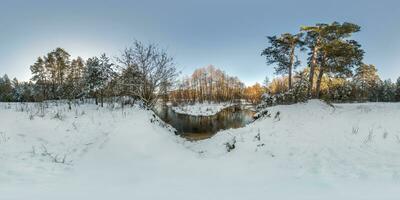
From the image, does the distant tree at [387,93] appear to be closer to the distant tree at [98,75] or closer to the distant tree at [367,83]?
the distant tree at [367,83]

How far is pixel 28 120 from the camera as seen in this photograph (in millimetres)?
9500

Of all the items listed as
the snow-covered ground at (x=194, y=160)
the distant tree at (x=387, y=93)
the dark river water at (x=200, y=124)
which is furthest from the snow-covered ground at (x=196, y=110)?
the distant tree at (x=387, y=93)

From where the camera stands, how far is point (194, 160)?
9.14 meters

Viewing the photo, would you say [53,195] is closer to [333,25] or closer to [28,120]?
[28,120]

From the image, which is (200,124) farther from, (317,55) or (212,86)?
(212,86)

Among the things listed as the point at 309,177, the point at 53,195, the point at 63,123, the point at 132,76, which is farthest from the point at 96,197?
the point at 132,76

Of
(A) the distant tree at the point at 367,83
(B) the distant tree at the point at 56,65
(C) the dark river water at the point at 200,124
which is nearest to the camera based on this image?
(C) the dark river water at the point at 200,124

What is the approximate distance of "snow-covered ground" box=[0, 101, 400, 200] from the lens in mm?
5312

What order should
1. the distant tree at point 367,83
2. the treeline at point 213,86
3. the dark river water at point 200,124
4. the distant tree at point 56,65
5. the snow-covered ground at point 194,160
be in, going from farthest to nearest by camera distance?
the treeline at point 213,86, the distant tree at point 367,83, the distant tree at point 56,65, the dark river water at point 200,124, the snow-covered ground at point 194,160

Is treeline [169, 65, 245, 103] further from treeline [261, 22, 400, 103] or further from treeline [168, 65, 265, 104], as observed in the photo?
treeline [261, 22, 400, 103]

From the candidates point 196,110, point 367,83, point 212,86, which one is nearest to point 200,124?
point 196,110

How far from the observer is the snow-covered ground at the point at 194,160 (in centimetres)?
531

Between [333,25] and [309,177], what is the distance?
19.2 m

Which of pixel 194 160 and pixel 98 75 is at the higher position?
pixel 98 75
